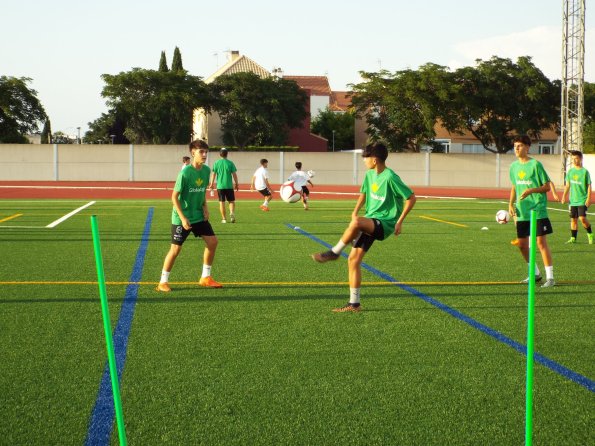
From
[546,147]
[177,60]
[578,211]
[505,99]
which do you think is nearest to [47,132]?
[177,60]

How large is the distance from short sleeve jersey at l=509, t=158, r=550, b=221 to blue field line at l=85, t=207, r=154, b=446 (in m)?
4.66

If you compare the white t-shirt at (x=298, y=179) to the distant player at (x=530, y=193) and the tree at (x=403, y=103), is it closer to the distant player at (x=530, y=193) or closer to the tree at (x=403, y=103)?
the distant player at (x=530, y=193)

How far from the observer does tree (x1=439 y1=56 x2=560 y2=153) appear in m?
55.9

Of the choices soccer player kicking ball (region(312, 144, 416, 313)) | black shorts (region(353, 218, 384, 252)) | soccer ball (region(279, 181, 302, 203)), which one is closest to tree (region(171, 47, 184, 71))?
soccer ball (region(279, 181, 302, 203))

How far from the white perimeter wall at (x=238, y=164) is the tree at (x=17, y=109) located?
18.9 metres

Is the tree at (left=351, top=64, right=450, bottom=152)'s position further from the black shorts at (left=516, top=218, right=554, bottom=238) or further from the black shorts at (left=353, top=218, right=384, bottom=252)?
the black shorts at (left=353, top=218, right=384, bottom=252)

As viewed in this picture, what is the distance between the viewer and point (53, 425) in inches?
175

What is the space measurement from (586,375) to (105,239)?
11815 mm

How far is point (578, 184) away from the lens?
1512 cm

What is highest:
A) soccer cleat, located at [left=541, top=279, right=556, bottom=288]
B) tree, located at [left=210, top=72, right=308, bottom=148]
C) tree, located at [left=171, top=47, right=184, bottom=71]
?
tree, located at [left=171, top=47, right=184, bottom=71]

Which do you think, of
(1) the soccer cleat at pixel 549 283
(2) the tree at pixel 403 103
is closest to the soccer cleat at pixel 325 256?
(1) the soccer cleat at pixel 549 283

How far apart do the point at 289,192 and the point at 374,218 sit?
15314 millimetres

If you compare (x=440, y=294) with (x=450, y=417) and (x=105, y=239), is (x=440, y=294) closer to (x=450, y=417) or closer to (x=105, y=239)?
(x=450, y=417)

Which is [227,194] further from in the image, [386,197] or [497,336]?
[497,336]
